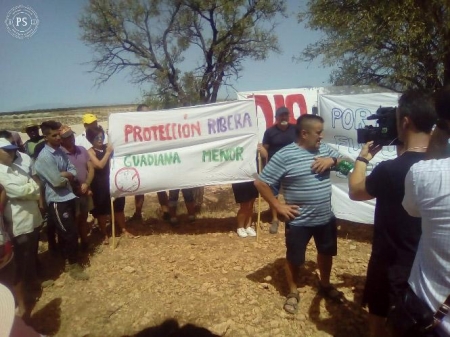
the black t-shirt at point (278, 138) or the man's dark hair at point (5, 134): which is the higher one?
the man's dark hair at point (5, 134)

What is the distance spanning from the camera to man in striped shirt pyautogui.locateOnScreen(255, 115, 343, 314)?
130 inches

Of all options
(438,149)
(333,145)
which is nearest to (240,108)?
(333,145)

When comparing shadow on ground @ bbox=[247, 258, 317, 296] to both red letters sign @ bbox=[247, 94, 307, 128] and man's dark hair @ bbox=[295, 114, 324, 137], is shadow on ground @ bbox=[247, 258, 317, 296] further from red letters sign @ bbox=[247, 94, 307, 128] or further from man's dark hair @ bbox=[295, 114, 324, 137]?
red letters sign @ bbox=[247, 94, 307, 128]

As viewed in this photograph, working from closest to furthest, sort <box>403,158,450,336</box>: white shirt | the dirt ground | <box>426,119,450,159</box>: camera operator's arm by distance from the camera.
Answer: <box>403,158,450,336</box>: white shirt
<box>426,119,450,159</box>: camera operator's arm
the dirt ground

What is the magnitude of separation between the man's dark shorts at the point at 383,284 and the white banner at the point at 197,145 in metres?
3.10

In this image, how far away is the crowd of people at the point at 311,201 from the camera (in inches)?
61.6

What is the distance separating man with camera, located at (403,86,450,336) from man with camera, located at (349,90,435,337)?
1.31 feet

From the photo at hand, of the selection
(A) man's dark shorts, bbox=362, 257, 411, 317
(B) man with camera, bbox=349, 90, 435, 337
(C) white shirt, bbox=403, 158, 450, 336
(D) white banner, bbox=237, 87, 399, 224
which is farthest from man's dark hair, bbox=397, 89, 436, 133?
(D) white banner, bbox=237, 87, 399, 224

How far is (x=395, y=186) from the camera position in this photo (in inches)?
84.0

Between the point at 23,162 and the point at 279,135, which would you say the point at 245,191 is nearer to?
the point at 279,135

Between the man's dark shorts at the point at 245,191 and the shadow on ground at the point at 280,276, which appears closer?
the shadow on ground at the point at 280,276

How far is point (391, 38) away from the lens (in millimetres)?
8164

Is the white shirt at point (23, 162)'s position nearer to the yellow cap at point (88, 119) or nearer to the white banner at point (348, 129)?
the yellow cap at point (88, 119)

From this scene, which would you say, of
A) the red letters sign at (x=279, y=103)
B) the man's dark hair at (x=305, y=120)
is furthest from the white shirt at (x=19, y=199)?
the red letters sign at (x=279, y=103)
